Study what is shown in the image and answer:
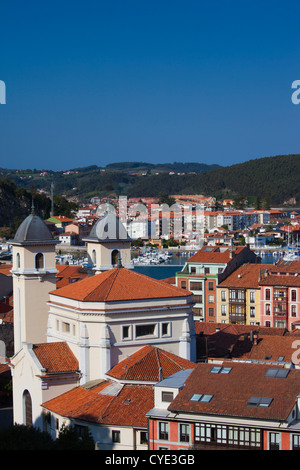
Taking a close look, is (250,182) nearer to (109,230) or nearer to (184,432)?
(109,230)

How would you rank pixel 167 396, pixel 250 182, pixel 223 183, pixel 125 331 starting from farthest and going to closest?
1. pixel 223 183
2. pixel 250 182
3. pixel 125 331
4. pixel 167 396

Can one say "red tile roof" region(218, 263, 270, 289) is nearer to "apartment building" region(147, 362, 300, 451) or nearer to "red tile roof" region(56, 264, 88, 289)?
"red tile roof" region(56, 264, 88, 289)

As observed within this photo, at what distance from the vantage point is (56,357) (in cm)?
1930

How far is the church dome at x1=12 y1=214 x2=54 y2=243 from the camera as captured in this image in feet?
74.0

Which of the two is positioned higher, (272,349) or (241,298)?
(241,298)

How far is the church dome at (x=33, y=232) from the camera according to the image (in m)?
22.6

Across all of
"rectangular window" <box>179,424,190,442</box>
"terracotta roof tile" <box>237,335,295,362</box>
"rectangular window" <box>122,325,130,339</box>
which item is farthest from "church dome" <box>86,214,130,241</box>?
"rectangular window" <box>179,424,190,442</box>

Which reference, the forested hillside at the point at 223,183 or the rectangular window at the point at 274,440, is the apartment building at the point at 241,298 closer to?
the rectangular window at the point at 274,440

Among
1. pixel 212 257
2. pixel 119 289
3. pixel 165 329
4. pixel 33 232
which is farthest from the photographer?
pixel 212 257

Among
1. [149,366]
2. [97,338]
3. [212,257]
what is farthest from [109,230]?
[212,257]

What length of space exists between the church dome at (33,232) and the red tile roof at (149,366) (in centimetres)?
542

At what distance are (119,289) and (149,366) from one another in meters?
2.36

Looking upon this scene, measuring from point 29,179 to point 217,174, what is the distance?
4707cm

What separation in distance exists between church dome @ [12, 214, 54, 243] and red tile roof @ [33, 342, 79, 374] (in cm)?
398
